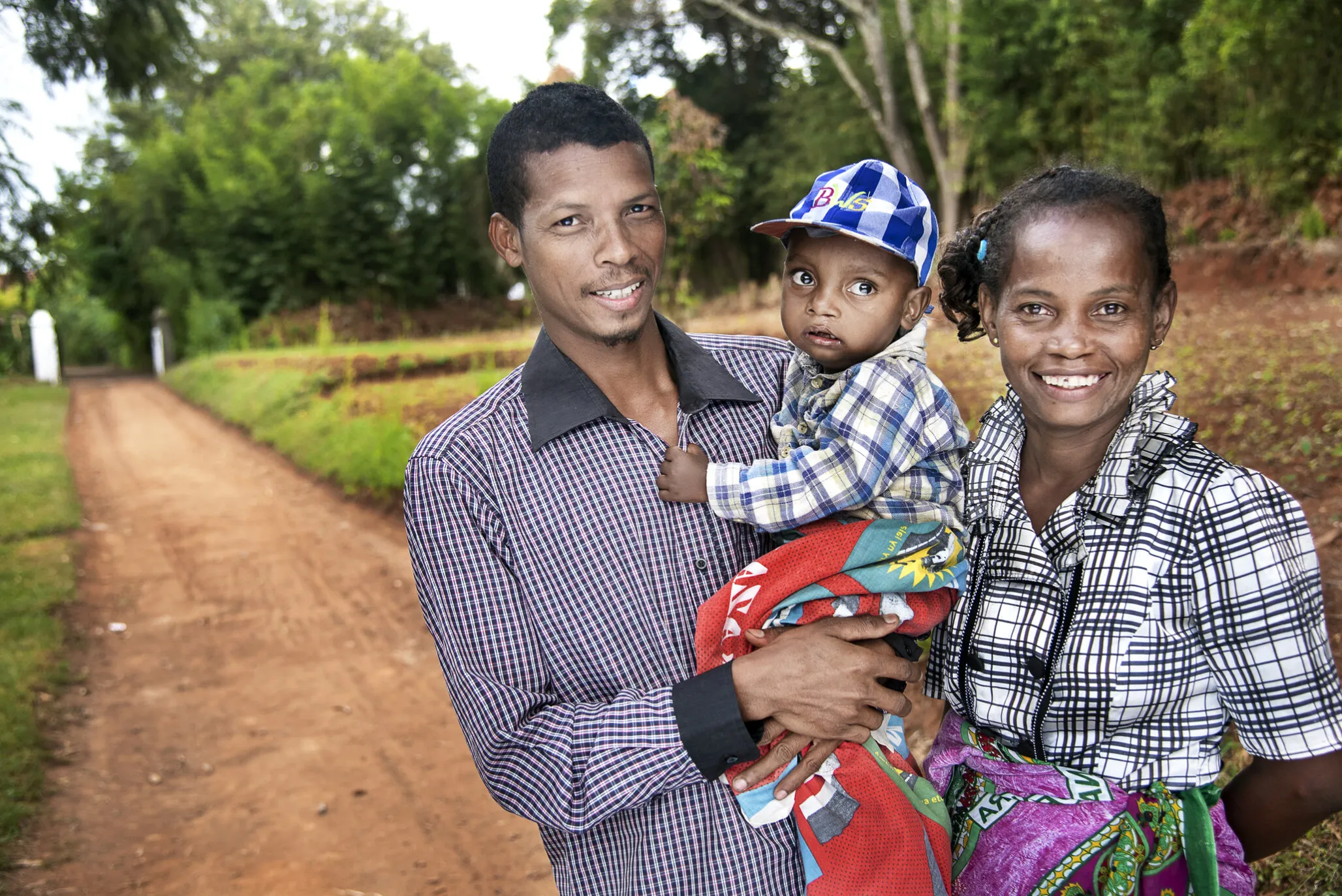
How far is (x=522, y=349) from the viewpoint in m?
14.4

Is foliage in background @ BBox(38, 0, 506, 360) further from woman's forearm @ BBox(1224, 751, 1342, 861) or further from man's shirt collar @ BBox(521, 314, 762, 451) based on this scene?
woman's forearm @ BBox(1224, 751, 1342, 861)

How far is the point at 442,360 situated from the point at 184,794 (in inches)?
422

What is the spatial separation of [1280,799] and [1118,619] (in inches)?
15.5

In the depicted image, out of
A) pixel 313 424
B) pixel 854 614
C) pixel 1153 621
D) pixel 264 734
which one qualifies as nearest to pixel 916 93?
pixel 313 424

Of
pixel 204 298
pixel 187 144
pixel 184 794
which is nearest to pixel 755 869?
pixel 184 794

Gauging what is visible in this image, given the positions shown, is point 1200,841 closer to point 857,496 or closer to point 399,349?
point 857,496

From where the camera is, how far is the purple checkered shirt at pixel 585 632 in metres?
1.70

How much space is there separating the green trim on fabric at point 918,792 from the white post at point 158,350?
26271 millimetres

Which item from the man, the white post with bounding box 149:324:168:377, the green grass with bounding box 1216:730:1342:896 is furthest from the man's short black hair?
the white post with bounding box 149:324:168:377

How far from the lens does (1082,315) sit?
166 centimetres

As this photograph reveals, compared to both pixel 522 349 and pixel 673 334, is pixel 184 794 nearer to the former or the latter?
pixel 673 334

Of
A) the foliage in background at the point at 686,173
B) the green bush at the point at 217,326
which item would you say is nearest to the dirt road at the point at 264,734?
the foliage in background at the point at 686,173

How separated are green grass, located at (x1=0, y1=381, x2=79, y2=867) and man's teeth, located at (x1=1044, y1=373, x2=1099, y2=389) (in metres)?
4.22

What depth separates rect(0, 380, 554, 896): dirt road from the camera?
3.86 metres
